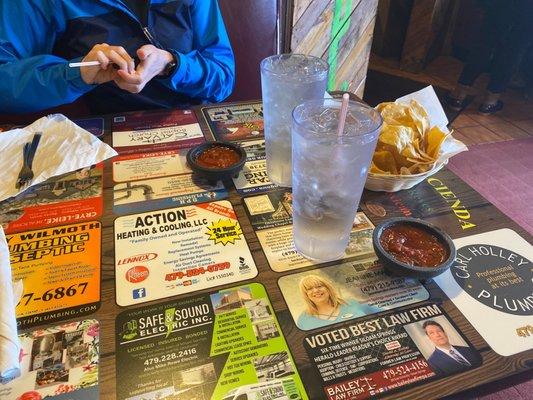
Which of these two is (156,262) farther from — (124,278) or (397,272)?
(397,272)

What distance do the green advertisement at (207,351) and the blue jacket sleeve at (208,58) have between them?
3.01ft

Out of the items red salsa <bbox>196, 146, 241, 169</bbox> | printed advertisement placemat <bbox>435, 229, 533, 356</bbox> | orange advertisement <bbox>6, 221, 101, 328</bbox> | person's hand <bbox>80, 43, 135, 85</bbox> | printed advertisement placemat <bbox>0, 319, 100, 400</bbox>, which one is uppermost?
person's hand <bbox>80, 43, 135, 85</bbox>

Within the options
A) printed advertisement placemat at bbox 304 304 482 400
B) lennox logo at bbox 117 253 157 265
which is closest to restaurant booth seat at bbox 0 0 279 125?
lennox logo at bbox 117 253 157 265

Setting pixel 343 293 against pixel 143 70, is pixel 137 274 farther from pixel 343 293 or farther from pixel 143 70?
pixel 143 70

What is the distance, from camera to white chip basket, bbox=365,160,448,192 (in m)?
0.91

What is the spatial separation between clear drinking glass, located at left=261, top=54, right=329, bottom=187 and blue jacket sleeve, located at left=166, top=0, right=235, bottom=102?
20.7 inches

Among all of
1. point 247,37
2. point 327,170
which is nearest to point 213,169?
point 327,170

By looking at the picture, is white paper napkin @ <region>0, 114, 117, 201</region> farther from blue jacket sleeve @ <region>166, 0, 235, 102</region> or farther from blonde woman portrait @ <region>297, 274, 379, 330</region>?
blonde woman portrait @ <region>297, 274, 379, 330</region>

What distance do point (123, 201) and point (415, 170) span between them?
0.66 meters

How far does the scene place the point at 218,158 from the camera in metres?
1.01

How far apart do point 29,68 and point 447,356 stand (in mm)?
1278

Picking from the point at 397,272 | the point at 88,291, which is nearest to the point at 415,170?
the point at 397,272

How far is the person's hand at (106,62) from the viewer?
1073 millimetres

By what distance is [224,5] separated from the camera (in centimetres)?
171
